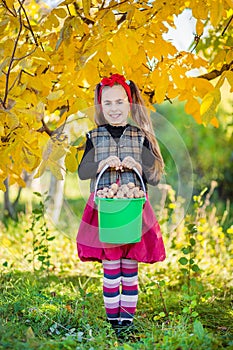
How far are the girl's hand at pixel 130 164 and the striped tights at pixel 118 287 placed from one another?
44 cm

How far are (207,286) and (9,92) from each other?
1.72m

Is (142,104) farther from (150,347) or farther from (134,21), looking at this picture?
(150,347)

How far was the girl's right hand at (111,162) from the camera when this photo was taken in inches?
94.9

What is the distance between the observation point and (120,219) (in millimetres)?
2355

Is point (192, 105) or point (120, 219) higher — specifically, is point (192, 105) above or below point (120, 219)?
above

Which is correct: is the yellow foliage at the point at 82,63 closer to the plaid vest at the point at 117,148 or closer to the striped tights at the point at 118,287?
the plaid vest at the point at 117,148

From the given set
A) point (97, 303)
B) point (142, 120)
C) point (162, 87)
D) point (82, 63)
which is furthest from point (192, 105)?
point (97, 303)

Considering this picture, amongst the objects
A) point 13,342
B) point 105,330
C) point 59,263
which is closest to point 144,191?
point 105,330

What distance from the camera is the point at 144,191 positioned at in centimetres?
245

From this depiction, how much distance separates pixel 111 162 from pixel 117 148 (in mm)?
105

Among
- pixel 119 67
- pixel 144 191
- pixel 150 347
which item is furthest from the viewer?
pixel 144 191

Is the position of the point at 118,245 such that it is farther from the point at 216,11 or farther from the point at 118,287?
the point at 216,11

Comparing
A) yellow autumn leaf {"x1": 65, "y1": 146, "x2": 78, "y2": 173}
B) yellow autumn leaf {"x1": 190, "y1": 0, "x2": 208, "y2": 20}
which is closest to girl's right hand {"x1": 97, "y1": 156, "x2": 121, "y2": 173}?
yellow autumn leaf {"x1": 65, "y1": 146, "x2": 78, "y2": 173}

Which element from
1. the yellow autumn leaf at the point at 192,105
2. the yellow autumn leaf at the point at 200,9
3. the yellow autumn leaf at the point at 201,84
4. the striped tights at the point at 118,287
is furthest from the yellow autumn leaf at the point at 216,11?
the striped tights at the point at 118,287
